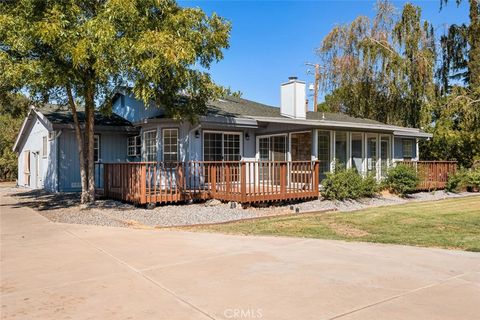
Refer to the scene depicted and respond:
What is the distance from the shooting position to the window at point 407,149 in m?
20.2

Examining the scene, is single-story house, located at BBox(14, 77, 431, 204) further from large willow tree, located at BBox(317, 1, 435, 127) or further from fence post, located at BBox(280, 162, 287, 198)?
large willow tree, located at BBox(317, 1, 435, 127)

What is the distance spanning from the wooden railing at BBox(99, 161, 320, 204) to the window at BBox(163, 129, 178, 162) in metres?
0.77

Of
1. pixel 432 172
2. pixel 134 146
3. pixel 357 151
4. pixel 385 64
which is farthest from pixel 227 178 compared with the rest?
pixel 385 64

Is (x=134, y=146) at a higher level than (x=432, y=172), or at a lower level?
higher

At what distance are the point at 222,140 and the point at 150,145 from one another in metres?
2.78

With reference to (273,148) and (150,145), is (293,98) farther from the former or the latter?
(150,145)

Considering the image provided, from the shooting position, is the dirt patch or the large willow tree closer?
the dirt patch

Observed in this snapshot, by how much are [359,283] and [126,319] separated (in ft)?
8.94

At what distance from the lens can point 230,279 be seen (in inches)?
189

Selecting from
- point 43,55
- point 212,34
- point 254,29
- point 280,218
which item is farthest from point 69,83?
point 254,29

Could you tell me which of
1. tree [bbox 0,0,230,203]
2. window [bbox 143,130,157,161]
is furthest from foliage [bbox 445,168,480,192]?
window [bbox 143,130,157,161]

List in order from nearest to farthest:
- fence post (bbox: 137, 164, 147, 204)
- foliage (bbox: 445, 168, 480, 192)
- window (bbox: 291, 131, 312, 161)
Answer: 1. fence post (bbox: 137, 164, 147, 204)
2. window (bbox: 291, 131, 312, 161)
3. foliage (bbox: 445, 168, 480, 192)

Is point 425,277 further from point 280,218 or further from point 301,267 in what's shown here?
point 280,218

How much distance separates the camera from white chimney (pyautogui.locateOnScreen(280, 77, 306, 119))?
16.7 metres
